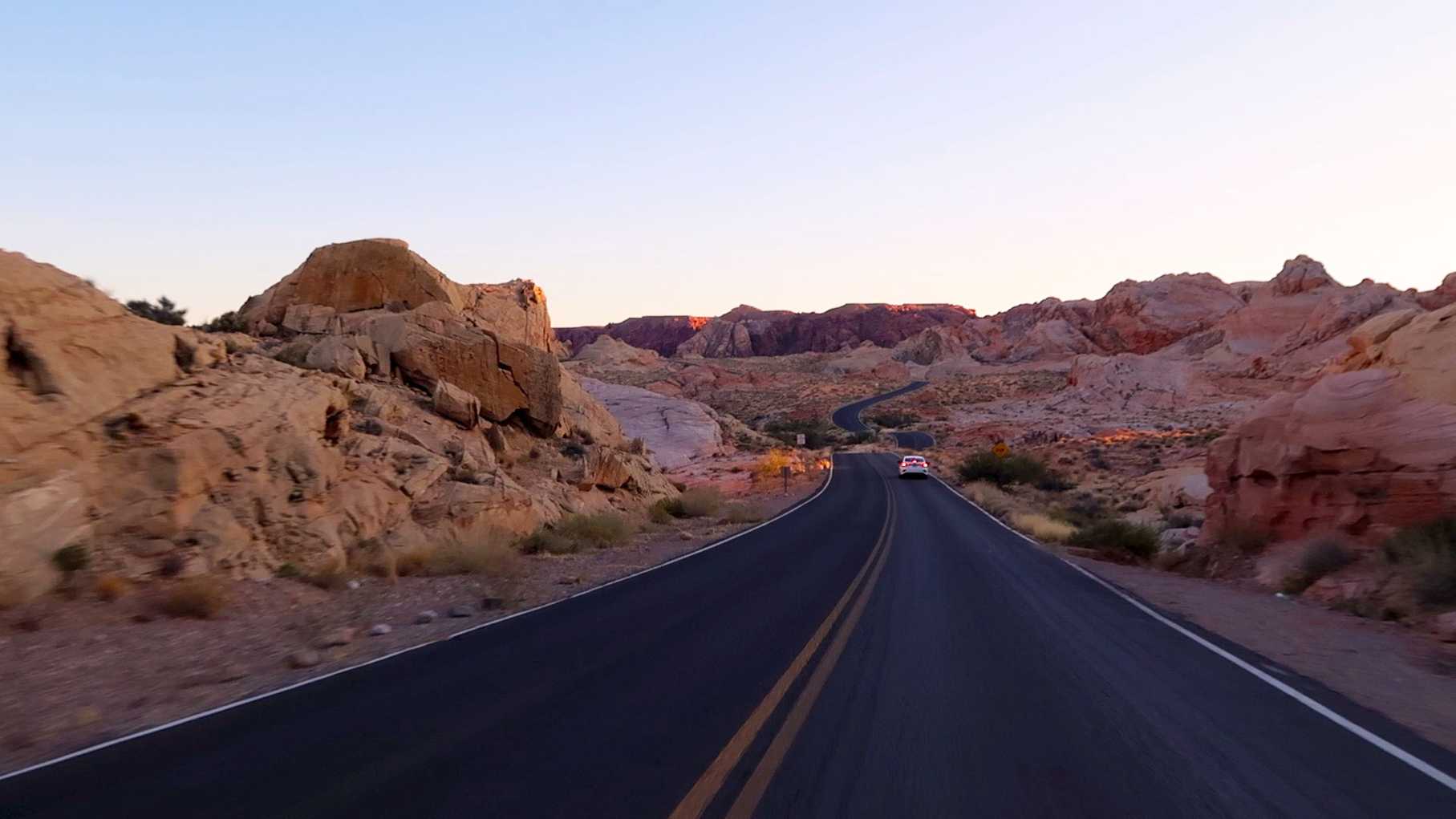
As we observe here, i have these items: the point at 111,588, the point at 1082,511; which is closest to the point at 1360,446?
the point at 111,588

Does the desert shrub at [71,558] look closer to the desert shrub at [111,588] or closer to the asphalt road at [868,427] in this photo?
the desert shrub at [111,588]

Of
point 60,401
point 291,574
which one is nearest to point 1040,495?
point 291,574

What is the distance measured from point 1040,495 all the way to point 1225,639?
34000mm

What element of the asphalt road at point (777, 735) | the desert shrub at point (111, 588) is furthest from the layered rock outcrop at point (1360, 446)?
the desert shrub at point (111, 588)

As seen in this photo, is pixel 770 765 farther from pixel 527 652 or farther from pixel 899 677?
pixel 527 652

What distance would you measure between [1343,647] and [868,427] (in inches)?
3372

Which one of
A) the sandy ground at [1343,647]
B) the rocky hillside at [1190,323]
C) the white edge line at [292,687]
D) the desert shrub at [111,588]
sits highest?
the rocky hillside at [1190,323]

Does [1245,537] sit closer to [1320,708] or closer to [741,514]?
[1320,708]

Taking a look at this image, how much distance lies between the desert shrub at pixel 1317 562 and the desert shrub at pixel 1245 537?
2326mm

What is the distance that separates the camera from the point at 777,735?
22.3 ft

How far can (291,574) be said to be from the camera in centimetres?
1502

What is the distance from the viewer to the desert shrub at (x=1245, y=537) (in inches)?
710

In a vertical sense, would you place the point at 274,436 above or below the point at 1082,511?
above

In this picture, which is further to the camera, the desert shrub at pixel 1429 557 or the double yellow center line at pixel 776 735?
the desert shrub at pixel 1429 557
